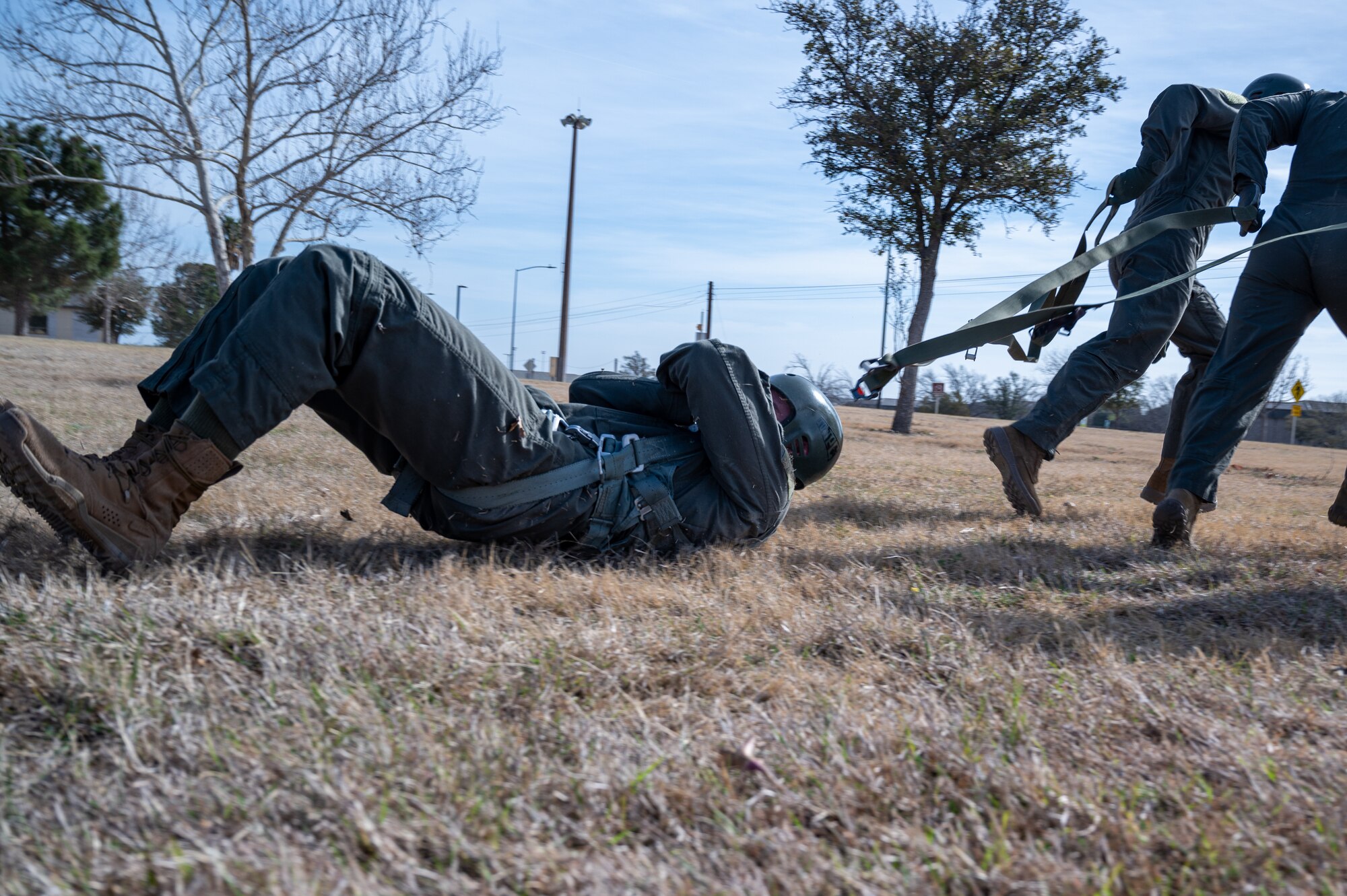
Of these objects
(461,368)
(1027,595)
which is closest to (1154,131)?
(1027,595)

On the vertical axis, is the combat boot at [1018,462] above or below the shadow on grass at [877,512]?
above

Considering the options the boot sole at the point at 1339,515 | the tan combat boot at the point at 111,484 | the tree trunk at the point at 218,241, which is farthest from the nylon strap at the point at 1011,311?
the tree trunk at the point at 218,241

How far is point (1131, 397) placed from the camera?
141 ft

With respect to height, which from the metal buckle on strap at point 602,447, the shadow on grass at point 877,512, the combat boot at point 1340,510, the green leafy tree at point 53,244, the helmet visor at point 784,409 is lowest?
the shadow on grass at point 877,512

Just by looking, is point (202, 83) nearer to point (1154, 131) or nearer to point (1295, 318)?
point (1154, 131)

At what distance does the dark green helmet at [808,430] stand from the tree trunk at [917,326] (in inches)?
529

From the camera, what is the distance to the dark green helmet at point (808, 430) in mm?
4047

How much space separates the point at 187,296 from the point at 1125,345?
30.0 metres

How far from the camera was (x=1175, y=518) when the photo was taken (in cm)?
458

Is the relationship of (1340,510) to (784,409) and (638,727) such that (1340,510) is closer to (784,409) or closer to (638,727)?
(784,409)

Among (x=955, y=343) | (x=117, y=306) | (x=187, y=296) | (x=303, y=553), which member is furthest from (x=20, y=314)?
(x=955, y=343)

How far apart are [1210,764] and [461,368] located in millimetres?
2247

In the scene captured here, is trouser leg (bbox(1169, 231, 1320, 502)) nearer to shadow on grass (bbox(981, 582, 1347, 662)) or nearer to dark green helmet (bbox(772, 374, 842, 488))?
shadow on grass (bbox(981, 582, 1347, 662))

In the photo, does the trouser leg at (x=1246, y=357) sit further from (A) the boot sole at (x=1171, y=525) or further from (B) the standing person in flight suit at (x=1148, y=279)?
(B) the standing person in flight suit at (x=1148, y=279)
